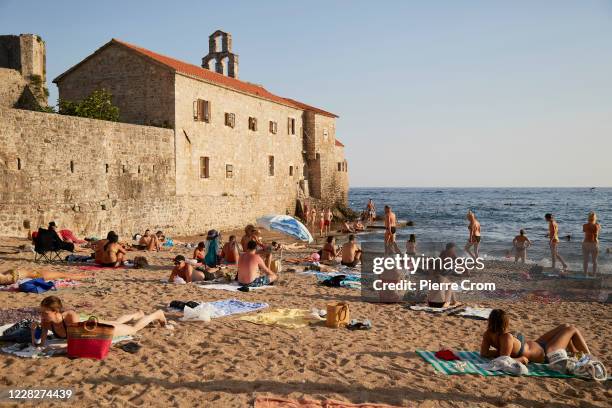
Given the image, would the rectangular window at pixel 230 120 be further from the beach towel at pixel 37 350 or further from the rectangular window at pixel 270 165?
the beach towel at pixel 37 350

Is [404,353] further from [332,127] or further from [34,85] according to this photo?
[332,127]

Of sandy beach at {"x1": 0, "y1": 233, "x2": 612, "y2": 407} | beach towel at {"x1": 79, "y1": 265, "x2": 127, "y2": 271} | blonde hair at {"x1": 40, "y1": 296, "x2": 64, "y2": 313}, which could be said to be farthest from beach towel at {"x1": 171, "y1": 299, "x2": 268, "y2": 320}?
beach towel at {"x1": 79, "y1": 265, "x2": 127, "y2": 271}

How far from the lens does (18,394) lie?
4.98 meters

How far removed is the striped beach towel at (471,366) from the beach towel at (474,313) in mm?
2573

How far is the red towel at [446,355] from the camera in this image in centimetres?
664

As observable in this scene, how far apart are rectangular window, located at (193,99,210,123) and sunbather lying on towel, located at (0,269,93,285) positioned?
1488 cm

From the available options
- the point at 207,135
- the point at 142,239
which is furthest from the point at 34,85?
the point at 142,239

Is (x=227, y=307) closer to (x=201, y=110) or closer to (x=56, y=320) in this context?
(x=56, y=320)

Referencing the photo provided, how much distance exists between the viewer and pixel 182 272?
11.5 meters

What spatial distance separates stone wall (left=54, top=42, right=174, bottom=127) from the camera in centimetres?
2367

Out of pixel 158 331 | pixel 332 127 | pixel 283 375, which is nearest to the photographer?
pixel 283 375

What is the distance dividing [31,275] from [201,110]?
16424mm

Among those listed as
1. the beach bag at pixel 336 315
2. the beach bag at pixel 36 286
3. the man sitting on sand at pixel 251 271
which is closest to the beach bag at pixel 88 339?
the beach bag at pixel 336 315

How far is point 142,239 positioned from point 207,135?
970cm
